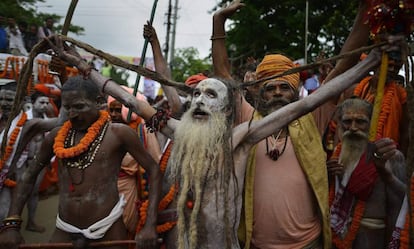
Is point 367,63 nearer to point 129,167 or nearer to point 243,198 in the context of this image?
point 243,198

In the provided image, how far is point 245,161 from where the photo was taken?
321 cm

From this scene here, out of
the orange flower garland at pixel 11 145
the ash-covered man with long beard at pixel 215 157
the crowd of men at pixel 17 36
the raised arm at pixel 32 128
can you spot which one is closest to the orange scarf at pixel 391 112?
the ash-covered man with long beard at pixel 215 157

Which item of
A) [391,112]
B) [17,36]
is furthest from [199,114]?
[17,36]

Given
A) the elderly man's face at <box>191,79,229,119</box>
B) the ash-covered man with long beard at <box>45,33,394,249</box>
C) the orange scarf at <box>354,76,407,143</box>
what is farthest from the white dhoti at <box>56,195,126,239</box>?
the orange scarf at <box>354,76,407,143</box>

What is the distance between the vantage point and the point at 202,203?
122 inches

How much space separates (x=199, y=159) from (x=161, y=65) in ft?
3.85

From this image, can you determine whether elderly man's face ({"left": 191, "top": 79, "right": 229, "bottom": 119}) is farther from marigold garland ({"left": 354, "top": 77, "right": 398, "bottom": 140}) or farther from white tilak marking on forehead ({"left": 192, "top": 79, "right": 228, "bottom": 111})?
marigold garland ({"left": 354, "top": 77, "right": 398, "bottom": 140})

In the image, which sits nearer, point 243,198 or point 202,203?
point 202,203

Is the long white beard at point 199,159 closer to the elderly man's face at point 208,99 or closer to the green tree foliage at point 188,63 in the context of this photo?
the elderly man's face at point 208,99

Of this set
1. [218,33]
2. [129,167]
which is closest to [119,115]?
[129,167]

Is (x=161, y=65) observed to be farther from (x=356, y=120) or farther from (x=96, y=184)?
(x=356, y=120)

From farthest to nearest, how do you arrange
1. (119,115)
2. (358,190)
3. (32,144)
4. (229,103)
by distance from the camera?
(32,144) < (119,115) < (358,190) < (229,103)

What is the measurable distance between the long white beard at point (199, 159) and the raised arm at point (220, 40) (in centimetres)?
68

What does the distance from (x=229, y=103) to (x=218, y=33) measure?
76 centimetres
